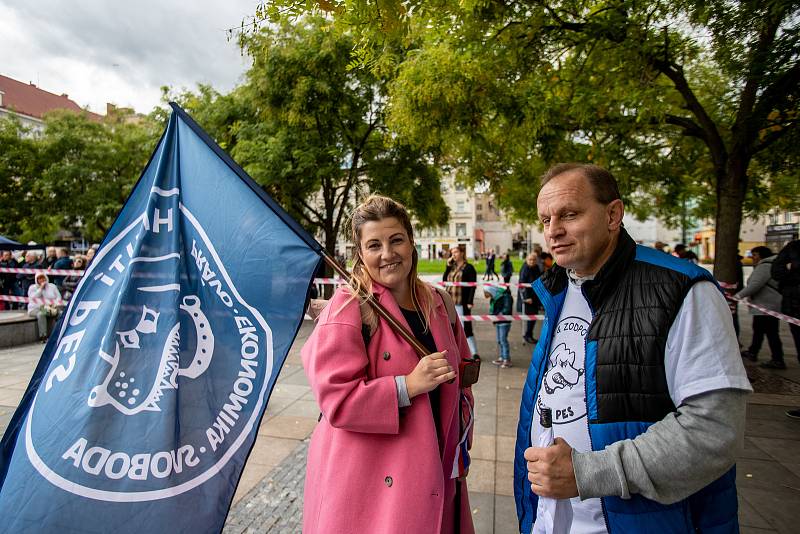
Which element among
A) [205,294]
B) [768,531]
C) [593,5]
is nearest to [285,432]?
[205,294]

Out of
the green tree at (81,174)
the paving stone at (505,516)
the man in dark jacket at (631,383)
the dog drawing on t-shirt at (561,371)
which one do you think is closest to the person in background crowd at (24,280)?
the green tree at (81,174)

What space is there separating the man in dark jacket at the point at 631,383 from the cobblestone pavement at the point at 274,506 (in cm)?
225

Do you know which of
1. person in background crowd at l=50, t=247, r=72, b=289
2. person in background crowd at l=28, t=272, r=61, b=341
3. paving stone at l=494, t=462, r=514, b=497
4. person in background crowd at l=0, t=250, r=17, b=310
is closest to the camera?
paving stone at l=494, t=462, r=514, b=497

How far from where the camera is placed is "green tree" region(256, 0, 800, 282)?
5.04 meters

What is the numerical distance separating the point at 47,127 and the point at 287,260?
94.2 feet

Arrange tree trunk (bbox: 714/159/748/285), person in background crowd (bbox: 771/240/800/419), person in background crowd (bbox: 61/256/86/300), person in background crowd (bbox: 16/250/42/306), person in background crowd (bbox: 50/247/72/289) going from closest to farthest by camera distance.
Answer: person in background crowd (bbox: 771/240/800/419) < tree trunk (bbox: 714/159/748/285) < person in background crowd (bbox: 61/256/86/300) < person in background crowd (bbox: 50/247/72/289) < person in background crowd (bbox: 16/250/42/306)

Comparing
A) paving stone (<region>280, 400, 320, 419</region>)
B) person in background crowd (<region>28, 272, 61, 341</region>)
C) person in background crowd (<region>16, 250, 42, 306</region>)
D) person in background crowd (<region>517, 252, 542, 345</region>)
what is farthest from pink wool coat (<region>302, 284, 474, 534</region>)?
person in background crowd (<region>16, 250, 42, 306</region>)

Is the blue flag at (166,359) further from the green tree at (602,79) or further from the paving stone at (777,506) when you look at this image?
the paving stone at (777,506)

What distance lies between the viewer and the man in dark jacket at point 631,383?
1.23 metres

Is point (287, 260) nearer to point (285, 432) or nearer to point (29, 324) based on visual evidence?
point (285, 432)

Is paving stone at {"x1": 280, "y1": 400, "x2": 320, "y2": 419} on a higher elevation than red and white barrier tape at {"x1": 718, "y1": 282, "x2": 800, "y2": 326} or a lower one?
lower

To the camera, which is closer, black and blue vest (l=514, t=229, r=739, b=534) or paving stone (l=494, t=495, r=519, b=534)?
black and blue vest (l=514, t=229, r=739, b=534)

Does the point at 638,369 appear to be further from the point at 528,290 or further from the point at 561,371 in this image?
A: the point at 528,290

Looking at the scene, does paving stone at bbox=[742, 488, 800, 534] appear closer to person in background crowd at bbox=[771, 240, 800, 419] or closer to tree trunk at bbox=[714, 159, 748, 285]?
person in background crowd at bbox=[771, 240, 800, 419]
